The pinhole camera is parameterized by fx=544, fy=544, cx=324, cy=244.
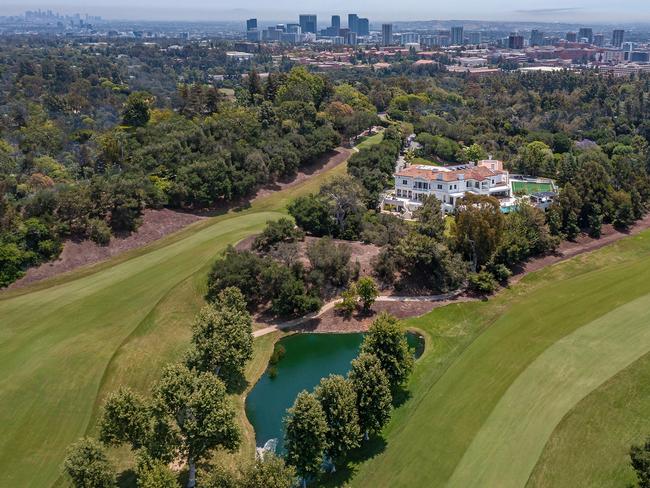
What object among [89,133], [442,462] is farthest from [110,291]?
[89,133]

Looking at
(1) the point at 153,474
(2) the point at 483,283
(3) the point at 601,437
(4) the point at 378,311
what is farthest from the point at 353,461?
(2) the point at 483,283

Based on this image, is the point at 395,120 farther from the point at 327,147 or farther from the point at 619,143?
the point at 619,143

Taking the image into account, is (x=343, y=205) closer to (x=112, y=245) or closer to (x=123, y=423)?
(x=112, y=245)

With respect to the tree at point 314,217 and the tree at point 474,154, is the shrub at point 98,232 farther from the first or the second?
the tree at point 474,154

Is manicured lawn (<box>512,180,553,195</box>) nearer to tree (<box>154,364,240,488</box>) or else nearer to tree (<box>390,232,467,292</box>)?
tree (<box>390,232,467,292</box>)

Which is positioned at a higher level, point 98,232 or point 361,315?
point 98,232

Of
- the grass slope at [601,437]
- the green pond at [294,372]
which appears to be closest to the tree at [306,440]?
the green pond at [294,372]
